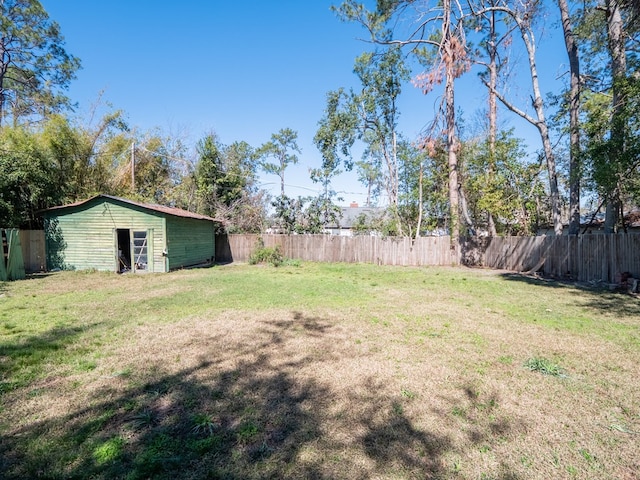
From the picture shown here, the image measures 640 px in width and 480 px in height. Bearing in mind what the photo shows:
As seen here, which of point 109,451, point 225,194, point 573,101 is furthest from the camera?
point 225,194

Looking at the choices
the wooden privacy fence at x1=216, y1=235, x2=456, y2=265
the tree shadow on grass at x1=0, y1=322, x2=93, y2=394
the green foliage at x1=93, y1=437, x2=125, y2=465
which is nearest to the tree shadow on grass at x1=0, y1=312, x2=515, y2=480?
the green foliage at x1=93, y1=437, x2=125, y2=465

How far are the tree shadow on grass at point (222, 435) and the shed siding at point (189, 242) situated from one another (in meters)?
10.1

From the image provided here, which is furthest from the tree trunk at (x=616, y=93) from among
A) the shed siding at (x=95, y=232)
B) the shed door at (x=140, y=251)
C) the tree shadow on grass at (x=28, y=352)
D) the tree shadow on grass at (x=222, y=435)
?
the shed door at (x=140, y=251)

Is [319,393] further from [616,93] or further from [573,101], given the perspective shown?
[573,101]

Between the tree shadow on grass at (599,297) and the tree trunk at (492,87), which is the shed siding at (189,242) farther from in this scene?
the tree trunk at (492,87)

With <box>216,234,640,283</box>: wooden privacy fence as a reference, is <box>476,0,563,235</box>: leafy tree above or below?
above

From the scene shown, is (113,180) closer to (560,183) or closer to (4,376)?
(4,376)

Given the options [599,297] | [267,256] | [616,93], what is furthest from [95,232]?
[616,93]

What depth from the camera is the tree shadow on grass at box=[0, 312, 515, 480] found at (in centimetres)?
197

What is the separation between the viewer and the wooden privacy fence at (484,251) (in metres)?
9.21

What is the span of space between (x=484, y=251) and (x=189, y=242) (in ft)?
44.4

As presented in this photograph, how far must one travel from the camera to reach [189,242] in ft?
45.7

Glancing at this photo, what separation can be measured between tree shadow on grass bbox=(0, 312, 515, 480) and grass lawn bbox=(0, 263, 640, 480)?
0.01 metres

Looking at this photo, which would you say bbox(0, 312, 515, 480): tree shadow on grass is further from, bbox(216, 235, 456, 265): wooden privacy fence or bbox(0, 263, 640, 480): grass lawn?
bbox(216, 235, 456, 265): wooden privacy fence
